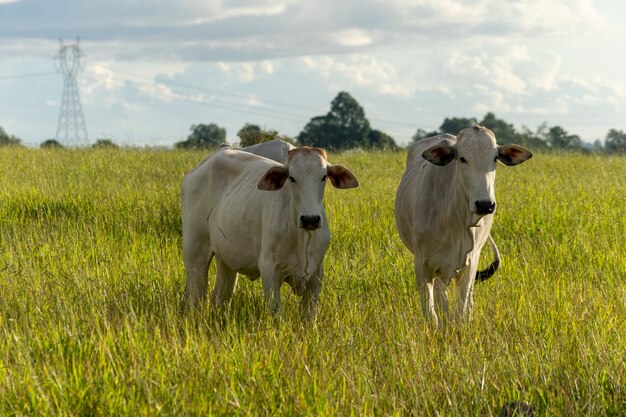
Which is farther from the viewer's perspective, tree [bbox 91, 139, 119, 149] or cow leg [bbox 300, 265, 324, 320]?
tree [bbox 91, 139, 119, 149]

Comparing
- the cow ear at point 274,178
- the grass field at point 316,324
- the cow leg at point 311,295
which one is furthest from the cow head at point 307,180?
the grass field at point 316,324

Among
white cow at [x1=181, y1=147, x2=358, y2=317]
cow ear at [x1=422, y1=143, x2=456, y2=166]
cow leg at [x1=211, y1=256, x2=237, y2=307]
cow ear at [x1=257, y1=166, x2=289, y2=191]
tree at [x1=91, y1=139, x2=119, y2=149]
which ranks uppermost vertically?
cow ear at [x1=422, y1=143, x2=456, y2=166]

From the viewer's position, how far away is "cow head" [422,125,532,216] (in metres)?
6.00

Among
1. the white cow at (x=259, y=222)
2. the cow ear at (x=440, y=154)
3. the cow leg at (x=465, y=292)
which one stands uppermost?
the cow ear at (x=440, y=154)

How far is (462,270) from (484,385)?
2.19 metres

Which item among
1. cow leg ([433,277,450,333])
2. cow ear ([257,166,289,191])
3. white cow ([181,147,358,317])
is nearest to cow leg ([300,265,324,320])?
white cow ([181,147,358,317])

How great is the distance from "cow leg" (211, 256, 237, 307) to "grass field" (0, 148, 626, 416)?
0.11m

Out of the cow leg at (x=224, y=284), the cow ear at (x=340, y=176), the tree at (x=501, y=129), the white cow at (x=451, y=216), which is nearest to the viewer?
the white cow at (x=451, y=216)

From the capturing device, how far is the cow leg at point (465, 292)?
655cm

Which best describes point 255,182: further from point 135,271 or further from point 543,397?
point 543,397

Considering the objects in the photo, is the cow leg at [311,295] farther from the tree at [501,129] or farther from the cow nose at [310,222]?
the tree at [501,129]

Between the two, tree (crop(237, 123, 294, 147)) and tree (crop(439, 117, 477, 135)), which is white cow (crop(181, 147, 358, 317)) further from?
tree (crop(439, 117, 477, 135))

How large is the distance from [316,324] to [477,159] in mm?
1549

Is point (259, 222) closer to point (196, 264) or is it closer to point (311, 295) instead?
point (311, 295)
